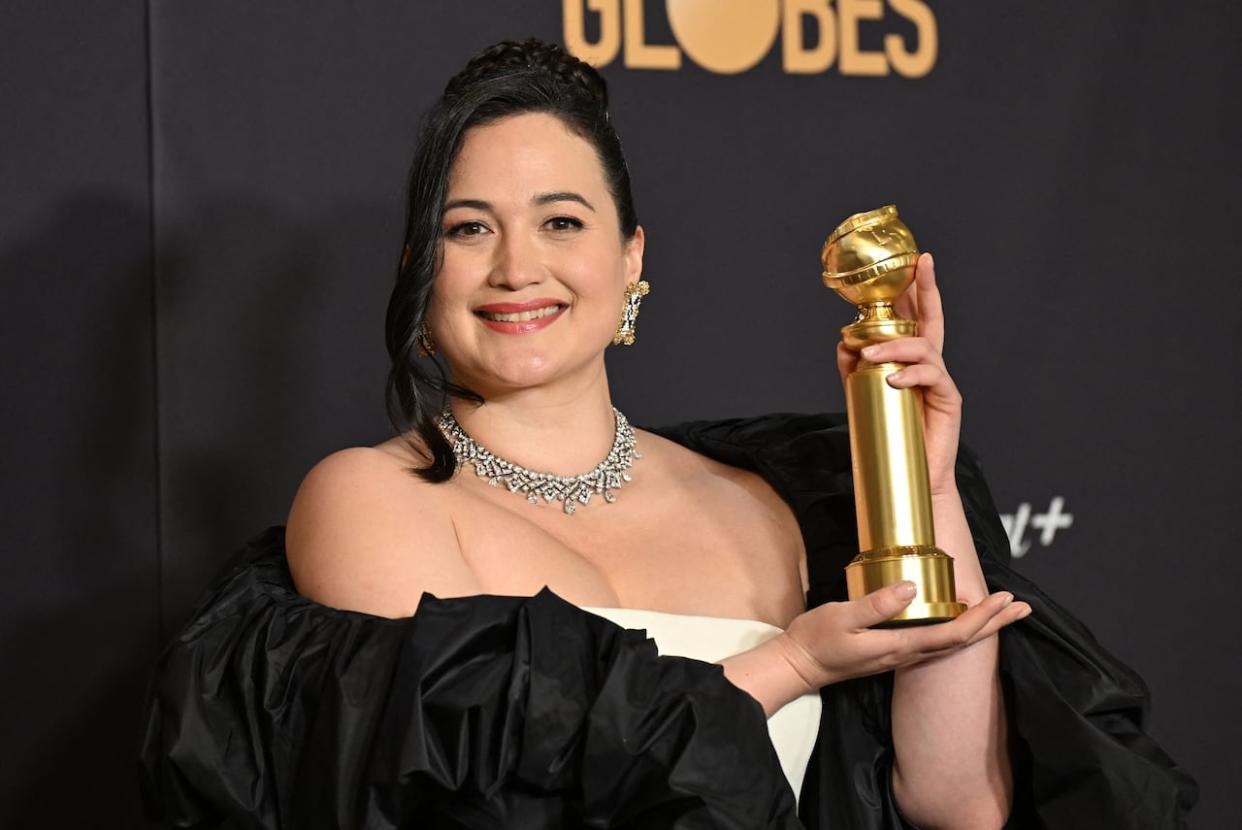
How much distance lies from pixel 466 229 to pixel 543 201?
9 centimetres

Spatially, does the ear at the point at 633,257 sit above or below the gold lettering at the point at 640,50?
below

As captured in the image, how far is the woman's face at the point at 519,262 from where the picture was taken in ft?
6.24

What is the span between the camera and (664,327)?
273 centimetres

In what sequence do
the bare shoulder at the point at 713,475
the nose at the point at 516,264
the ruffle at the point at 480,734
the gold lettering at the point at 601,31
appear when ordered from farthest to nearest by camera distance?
the gold lettering at the point at 601,31 < the bare shoulder at the point at 713,475 < the nose at the point at 516,264 < the ruffle at the point at 480,734

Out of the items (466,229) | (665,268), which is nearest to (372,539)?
(466,229)

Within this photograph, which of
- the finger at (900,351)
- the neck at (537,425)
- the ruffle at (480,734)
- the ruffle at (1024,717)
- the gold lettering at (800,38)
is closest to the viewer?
the ruffle at (480,734)

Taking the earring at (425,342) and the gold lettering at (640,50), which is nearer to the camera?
the earring at (425,342)

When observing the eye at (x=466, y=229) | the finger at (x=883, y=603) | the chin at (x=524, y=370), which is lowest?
the finger at (x=883, y=603)

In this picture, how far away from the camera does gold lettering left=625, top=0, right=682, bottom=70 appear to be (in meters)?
2.70

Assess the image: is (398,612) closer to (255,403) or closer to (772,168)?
(255,403)

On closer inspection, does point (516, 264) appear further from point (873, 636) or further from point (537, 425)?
point (873, 636)

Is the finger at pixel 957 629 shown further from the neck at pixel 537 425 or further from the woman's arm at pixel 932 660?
the neck at pixel 537 425

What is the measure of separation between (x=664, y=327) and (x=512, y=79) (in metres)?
0.82

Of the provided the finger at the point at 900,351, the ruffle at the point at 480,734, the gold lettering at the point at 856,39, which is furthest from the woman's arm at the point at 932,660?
the gold lettering at the point at 856,39
